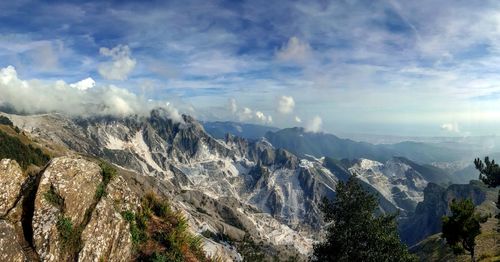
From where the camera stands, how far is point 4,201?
25.5m

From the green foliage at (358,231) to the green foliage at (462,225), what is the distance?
1541 centimetres

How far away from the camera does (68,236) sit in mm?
24516

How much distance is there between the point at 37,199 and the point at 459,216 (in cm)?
5464

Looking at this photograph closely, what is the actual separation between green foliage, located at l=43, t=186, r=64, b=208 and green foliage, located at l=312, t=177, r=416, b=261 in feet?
99.2

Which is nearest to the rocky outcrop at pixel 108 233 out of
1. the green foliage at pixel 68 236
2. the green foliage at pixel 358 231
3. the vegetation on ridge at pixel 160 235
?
the green foliage at pixel 68 236

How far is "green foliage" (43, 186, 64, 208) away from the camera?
83.1ft

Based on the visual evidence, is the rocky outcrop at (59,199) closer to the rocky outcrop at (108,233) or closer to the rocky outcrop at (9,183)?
the rocky outcrop at (108,233)

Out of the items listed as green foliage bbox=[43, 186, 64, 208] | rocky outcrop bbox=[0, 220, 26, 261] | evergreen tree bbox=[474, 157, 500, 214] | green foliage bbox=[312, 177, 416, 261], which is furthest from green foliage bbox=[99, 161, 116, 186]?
evergreen tree bbox=[474, 157, 500, 214]

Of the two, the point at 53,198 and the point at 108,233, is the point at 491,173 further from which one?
the point at 53,198

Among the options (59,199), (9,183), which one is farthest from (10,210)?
(59,199)

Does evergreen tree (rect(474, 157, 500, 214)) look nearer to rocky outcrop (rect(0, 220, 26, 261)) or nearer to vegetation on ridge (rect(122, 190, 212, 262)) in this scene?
vegetation on ridge (rect(122, 190, 212, 262))

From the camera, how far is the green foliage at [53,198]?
25328mm

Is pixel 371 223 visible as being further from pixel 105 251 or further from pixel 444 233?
pixel 105 251

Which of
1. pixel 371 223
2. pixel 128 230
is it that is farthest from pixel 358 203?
pixel 128 230
